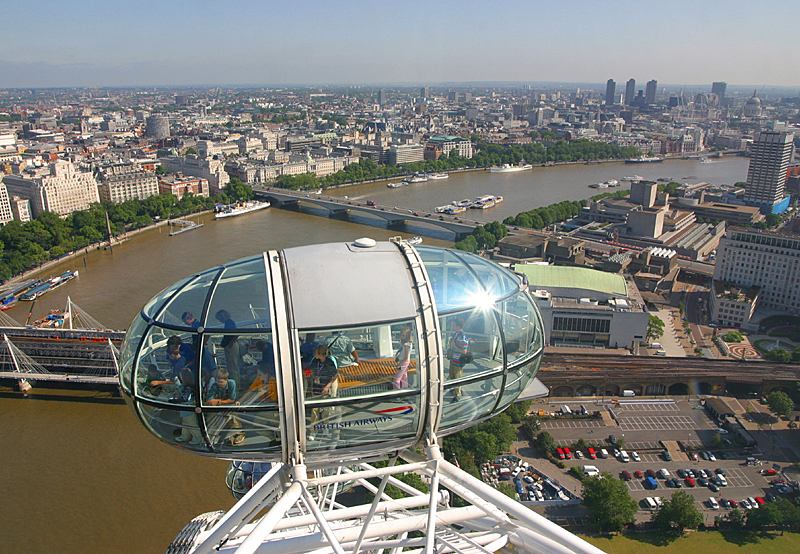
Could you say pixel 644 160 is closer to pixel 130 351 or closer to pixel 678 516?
pixel 678 516

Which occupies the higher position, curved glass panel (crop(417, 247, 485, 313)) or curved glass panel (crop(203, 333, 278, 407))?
curved glass panel (crop(417, 247, 485, 313))

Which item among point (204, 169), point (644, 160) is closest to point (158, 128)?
point (204, 169)

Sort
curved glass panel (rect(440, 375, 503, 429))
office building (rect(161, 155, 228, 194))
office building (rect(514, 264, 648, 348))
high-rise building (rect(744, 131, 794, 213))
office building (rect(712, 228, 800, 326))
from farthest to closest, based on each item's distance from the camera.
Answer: office building (rect(161, 155, 228, 194))
high-rise building (rect(744, 131, 794, 213))
office building (rect(712, 228, 800, 326))
office building (rect(514, 264, 648, 348))
curved glass panel (rect(440, 375, 503, 429))

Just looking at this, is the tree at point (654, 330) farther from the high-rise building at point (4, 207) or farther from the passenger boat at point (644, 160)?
the passenger boat at point (644, 160)

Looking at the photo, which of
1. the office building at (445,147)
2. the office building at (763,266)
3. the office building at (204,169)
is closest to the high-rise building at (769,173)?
the office building at (763,266)

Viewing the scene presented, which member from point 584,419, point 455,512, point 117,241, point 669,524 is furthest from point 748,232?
point 117,241

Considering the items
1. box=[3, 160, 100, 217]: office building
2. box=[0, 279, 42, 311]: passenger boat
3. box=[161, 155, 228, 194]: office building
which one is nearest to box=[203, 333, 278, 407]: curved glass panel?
box=[0, 279, 42, 311]: passenger boat

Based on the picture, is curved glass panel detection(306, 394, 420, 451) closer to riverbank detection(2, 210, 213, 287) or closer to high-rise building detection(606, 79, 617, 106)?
riverbank detection(2, 210, 213, 287)
